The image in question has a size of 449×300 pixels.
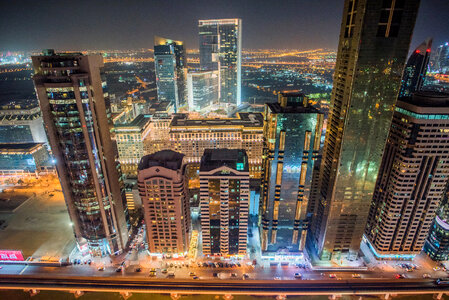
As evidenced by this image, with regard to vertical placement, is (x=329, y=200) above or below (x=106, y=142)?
below

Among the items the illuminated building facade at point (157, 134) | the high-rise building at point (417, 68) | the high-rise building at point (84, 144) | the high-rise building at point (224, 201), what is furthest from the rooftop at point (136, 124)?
the high-rise building at point (417, 68)

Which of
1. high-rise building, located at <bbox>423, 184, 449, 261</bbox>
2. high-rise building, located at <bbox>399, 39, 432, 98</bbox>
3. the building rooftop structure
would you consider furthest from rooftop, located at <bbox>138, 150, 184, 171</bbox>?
high-rise building, located at <bbox>399, 39, 432, 98</bbox>

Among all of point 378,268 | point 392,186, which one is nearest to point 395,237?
point 378,268

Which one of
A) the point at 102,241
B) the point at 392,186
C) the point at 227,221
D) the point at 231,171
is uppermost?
the point at 231,171

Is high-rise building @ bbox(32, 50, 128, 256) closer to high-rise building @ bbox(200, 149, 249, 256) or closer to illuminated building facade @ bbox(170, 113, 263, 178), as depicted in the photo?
high-rise building @ bbox(200, 149, 249, 256)

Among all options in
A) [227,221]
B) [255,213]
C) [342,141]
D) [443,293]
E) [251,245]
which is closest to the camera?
[342,141]

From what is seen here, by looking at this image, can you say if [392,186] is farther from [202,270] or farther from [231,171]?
[202,270]

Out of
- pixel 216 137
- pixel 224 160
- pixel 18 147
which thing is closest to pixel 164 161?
pixel 224 160

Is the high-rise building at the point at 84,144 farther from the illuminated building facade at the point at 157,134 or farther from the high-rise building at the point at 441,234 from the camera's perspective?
the high-rise building at the point at 441,234
